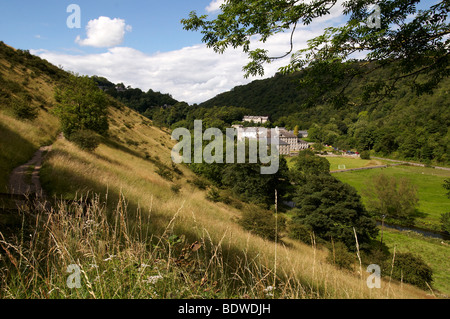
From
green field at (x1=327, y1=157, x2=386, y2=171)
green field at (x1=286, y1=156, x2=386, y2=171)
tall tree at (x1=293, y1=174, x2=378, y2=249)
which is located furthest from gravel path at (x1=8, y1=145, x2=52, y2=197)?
green field at (x1=327, y1=157, x2=386, y2=171)

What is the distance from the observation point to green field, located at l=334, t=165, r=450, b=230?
36469 millimetres

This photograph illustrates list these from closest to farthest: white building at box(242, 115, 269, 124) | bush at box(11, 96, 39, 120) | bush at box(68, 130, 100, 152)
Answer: bush at box(11, 96, 39, 120) → bush at box(68, 130, 100, 152) → white building at box(242, 115, 269, 124)

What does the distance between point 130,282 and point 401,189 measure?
162ft

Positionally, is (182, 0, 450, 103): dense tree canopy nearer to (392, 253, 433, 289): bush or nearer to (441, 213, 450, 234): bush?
(392, 253, 433, 289): bush

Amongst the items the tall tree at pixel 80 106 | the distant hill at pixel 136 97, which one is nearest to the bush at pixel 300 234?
the tall tree at pixel 80 106

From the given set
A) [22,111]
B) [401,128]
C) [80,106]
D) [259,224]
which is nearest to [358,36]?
[259,224]

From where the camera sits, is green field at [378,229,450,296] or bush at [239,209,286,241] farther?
green field at [378,229,450,296]

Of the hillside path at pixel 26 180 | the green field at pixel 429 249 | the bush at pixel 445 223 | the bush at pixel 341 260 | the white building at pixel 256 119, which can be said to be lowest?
the green field at pixel 429 249

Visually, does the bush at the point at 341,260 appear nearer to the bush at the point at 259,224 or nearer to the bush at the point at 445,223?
the bush at the point at 259,224

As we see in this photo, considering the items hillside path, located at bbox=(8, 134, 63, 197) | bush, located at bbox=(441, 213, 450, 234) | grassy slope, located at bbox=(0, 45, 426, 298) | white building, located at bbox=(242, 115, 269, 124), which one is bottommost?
bush, located at bbox=(441, 213, 450, 234)

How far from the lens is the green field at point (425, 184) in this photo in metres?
36.5

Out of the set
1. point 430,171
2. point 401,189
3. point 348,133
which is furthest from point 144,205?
point 348,133

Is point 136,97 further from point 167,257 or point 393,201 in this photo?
point 167,257
